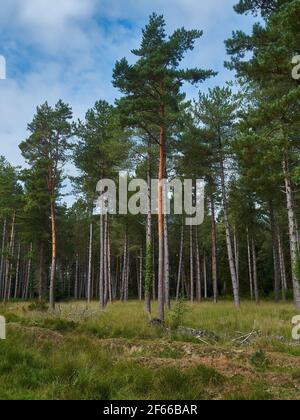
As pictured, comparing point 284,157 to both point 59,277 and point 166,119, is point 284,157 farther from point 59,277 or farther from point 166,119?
point 59,277

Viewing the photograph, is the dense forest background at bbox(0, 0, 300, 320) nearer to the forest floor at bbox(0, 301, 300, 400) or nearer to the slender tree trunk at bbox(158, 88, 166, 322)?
the slender tree trunk at bbox(158, 88, 166, 322)

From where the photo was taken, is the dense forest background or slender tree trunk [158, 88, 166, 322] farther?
slender tree trunk [158, 88, 166, 322]

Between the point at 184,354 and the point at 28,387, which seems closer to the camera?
the point at 28,387

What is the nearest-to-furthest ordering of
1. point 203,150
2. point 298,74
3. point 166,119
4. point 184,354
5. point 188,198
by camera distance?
1. point 184,354
2. point 298,74
3. point 166,119
4. point 203,150
5. point 188,198

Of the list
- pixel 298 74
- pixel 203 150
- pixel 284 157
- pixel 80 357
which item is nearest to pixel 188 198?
pixel 203 150

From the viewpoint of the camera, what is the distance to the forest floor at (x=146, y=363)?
21.8 ft

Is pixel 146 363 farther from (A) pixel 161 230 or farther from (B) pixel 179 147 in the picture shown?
(B) pixel 179 147

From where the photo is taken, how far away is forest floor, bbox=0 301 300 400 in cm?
664

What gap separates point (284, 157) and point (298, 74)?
7922mm

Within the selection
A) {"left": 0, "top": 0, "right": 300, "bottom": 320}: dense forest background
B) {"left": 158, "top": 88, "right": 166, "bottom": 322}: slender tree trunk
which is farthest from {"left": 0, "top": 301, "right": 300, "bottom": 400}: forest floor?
{"left": 0, "top": 0, "right": 300, "bottom": 320}: dense forest background

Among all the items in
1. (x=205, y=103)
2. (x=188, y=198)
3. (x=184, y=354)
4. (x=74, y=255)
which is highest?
(x=205, y=103)

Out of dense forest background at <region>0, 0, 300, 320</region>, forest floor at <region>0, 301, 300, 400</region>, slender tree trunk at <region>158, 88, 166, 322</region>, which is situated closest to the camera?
forest floor at <region>0, 301, 300, 400</region>

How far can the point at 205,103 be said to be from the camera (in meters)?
23.8

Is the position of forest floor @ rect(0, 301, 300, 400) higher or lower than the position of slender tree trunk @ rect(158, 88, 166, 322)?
lower
